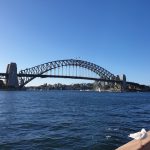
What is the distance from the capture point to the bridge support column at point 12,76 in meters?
130

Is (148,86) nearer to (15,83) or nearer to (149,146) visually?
(15,83)

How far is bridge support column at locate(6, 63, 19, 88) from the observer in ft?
428

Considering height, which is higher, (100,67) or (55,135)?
(100,67)

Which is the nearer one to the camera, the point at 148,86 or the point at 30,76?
the point at 30,76

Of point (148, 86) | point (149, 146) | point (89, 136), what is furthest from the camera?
point (148, 86)

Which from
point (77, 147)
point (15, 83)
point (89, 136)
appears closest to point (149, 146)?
point (77, 147)

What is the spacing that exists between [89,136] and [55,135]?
1.61 metres

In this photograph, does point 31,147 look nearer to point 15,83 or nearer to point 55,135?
point 55,135

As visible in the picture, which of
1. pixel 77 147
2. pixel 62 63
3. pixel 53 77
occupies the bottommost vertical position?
pixel 77 147

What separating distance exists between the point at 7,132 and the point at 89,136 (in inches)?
162

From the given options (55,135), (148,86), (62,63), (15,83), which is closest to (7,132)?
(55,135)

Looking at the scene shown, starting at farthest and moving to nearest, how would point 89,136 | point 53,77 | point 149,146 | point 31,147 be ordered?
point 53,77, point 89,136, point 31,147, point 149,146

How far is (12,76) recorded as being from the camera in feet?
432

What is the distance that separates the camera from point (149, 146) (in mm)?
4605
